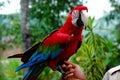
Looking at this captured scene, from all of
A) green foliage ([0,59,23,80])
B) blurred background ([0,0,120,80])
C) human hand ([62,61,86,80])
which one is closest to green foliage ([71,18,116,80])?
blurred background ([0,0,120,80])

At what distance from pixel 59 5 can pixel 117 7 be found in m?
2.03

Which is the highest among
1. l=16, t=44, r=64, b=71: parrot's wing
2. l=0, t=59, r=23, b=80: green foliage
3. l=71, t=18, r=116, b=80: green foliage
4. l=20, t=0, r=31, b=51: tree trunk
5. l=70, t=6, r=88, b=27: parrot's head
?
l=70, t=6, r=88, b=27: parrot's head

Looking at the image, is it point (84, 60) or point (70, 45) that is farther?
point (84, 60)

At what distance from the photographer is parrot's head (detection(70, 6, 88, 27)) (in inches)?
79.1

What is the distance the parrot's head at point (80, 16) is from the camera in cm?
201

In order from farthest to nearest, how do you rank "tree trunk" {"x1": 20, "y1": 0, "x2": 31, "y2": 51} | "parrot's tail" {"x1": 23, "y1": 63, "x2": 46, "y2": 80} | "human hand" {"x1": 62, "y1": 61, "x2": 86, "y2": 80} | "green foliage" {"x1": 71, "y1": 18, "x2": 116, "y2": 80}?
Result: "tree trunk" {"x1": 20, "y1": 0, "x2": 31, "y2": 51}, "green foliage" {"x1": 71, "y1": 18, "x2": 116, "y2": 80}, "parrot's tail" {"x1": 23, "y1": 63, "x2": 46, "y2": 80}, "human hand" {"x1": 62, "y1": 61, "x2": 86, "y2": 80}

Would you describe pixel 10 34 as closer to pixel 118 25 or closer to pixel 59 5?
pixel 59 5

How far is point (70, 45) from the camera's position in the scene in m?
2.12

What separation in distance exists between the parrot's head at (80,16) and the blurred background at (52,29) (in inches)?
41.7

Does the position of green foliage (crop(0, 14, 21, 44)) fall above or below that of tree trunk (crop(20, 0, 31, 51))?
below

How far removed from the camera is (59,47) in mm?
2164

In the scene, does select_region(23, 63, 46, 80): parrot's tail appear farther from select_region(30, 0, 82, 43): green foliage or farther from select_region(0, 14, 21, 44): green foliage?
select_region(0, 14, 21, 44): green foliage

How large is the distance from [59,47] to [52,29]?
2.58 m

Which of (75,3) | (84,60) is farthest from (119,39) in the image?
(84,60)
